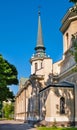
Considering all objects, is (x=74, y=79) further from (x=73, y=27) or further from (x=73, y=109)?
(x=73, y=27)

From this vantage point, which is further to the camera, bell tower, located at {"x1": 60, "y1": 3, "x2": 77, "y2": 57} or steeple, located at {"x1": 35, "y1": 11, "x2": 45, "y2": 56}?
steeple, located at {"x1": 35, "y1": 11, "x2": 45, "y2": 56}

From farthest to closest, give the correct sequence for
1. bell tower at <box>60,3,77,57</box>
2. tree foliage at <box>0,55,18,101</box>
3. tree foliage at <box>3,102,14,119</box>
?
tree foliage at <box>3,102,14,119</box>, bell tower at <box>60,3,77,57</box>, tree foliage at <box>0,55,18,101</box>

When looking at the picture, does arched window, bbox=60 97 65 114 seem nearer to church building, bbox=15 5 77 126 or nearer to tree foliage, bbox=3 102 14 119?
church building, bbox=15 5 77 126

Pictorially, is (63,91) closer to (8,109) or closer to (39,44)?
(39,44)

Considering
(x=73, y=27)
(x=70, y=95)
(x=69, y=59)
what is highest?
(x=73, y=27)

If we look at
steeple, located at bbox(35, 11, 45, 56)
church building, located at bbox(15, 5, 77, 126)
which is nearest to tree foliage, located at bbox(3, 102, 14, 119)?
steeple, located at bbox(35, 11, 45, 56)

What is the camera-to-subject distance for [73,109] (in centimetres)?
3591

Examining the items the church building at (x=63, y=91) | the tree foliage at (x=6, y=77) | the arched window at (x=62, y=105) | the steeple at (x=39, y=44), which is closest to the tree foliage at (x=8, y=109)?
the steeple at (x=39, y=44)

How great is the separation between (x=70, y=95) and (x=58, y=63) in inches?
390

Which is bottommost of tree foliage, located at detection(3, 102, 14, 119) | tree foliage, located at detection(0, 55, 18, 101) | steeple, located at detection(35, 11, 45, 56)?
tree foliage, located at detection(3, 102, 14, 119)

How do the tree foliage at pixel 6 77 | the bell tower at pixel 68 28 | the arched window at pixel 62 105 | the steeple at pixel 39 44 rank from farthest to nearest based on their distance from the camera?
the steeple at pixel 39 44 → the bell tower at pixel 68 28 → the arched window at pixel 62 105 → the tree foliage at pixel 6 77

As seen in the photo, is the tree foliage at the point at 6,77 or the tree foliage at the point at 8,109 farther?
the tree foliage at the point at 8,109

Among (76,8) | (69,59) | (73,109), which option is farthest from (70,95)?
(76,8)

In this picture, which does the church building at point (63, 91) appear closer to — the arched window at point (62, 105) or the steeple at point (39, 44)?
the arched window at point (62, 105)
